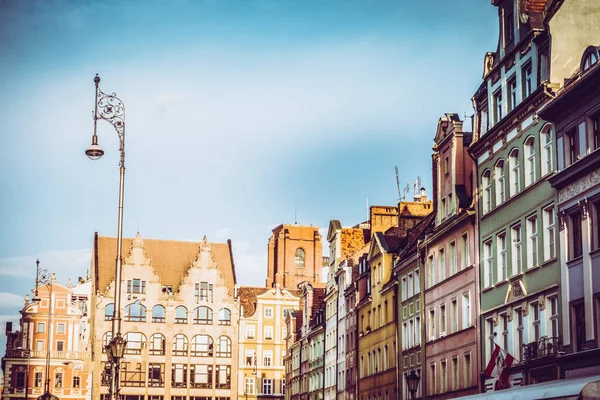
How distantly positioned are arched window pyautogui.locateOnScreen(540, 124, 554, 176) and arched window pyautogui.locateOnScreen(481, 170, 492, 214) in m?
5.99

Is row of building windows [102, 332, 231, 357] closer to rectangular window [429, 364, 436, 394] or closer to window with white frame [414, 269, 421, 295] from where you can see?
window with white frame [414, 269, 421, 295]

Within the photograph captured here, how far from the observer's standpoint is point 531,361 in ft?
121

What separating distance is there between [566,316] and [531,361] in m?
2.80

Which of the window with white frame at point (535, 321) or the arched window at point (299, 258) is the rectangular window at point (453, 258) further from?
the arched window at point (299, 258)

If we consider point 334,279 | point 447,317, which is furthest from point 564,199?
point 334,279

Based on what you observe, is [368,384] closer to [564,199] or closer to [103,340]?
[564,199]

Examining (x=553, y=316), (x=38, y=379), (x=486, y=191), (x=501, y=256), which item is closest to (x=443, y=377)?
(x=501, y=256)

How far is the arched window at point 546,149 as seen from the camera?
37.5 metres

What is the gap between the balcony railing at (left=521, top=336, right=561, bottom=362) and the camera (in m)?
35.5

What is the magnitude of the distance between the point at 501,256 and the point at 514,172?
11.7ft

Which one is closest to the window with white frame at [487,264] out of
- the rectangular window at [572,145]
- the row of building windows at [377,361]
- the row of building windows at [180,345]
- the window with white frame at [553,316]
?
the window with white frame at [553,316]

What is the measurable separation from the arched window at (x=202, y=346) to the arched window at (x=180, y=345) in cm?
97

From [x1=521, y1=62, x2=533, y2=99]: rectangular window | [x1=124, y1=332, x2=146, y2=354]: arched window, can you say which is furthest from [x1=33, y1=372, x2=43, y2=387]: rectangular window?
[x1=521, y1=62, x2=533, y2=99]: rectangular window

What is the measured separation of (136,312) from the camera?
117562 millimetres
